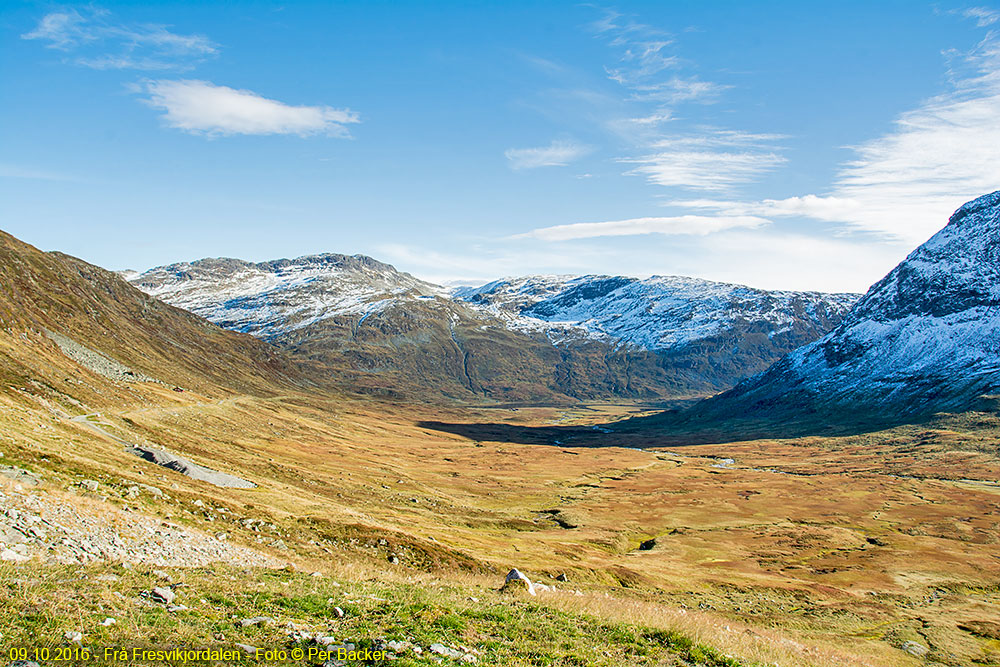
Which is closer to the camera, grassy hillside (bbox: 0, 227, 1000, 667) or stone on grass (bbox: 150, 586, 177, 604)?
stone on grass (bbox: 150, 586, 177, 604)

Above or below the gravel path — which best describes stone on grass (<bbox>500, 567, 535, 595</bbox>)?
below

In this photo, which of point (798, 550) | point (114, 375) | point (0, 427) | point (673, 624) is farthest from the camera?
point (114, 375)

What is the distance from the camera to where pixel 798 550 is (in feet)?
260

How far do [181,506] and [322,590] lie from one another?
69.6 ft

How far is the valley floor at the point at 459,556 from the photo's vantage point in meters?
16.5

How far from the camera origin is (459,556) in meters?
45.0

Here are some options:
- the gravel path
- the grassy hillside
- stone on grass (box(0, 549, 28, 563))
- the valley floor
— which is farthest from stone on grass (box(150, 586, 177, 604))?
the gravel path

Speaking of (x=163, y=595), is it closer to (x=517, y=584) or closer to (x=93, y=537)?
(x=93, y=537)

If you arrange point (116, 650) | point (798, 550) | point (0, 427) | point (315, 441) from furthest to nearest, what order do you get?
point (315, 441), point (798, 550), point (0, 427), point (116, 650)

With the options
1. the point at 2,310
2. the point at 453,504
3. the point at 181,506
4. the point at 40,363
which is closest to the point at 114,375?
the point at 2,310

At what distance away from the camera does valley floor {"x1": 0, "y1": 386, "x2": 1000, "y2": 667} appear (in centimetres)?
1648

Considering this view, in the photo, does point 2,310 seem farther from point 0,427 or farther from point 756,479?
point 756,479

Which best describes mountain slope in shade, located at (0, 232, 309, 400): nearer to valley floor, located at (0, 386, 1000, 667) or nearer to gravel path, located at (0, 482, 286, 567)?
valley floor, located at (0, 386, 1000, 667)

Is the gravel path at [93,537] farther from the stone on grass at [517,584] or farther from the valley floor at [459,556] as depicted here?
the stone on grass at [517,584]
